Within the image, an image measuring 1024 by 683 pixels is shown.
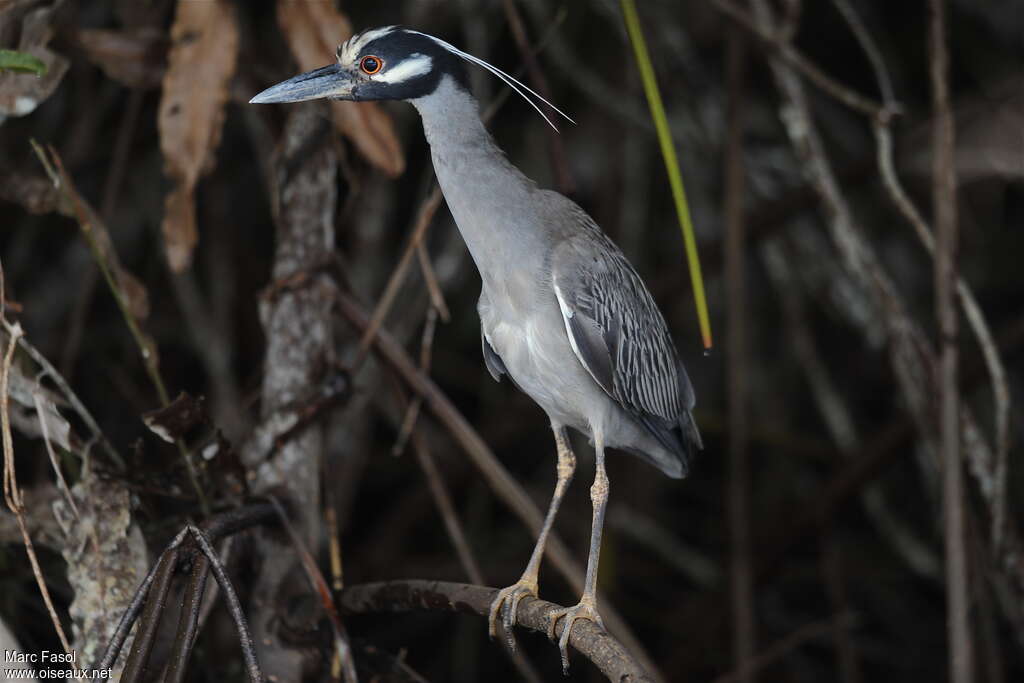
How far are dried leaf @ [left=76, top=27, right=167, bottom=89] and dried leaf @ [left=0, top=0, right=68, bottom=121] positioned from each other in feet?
0.62

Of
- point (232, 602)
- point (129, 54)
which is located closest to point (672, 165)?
point (232, 602)

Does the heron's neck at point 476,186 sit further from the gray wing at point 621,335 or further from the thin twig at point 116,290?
the thin twig at point 116,290

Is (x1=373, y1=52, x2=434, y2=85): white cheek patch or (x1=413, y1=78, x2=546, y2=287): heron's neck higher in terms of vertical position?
(x1=373, y1=52, x2=434, y2=85): white cheek patch

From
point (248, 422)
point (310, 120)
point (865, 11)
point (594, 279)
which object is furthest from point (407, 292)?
point (865, 11)

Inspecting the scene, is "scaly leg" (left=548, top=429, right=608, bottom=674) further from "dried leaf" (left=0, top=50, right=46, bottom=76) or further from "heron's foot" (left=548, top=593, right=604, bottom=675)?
"dried leaf" (left=0, top=50, right=46, bottom=76)

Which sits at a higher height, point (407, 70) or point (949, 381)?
point (407, 70)

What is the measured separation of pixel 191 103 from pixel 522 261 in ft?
2.16

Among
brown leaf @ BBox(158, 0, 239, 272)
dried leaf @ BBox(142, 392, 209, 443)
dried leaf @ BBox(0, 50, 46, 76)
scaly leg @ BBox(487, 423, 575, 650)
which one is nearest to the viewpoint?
dried leaf @ BBox(0, 50, 46, 76)

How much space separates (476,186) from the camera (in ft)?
4.91

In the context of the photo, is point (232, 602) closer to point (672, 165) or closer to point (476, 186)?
point (476, 186)

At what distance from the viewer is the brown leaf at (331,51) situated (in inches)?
72.4

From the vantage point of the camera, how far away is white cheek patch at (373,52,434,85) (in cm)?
150

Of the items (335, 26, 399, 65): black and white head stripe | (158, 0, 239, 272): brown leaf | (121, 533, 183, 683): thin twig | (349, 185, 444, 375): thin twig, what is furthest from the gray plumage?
(121, 533, 183, 683): thin twig

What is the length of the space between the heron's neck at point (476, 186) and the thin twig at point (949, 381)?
80 centimetres
